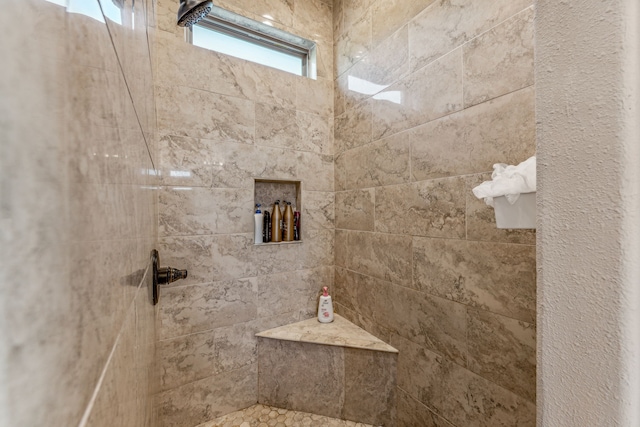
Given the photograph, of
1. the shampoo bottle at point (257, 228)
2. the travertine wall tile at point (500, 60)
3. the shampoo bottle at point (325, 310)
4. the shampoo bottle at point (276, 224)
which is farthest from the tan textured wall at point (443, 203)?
the shampoo bottle at point (257, 228)

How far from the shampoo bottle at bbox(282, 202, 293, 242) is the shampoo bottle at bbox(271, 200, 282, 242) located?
31 millimetres

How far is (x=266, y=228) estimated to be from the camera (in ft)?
5.56

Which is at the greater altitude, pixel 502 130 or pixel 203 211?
pixel 502 130

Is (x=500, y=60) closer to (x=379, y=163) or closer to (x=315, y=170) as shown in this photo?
(x=379, y=163)

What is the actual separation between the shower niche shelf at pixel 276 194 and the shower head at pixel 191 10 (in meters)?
0.84

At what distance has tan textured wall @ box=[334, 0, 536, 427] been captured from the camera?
→ 93 centimetres

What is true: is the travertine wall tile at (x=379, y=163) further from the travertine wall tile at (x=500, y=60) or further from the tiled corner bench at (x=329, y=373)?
the tiled corner bench at (x=329, y=373)

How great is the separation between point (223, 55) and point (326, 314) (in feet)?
5.46

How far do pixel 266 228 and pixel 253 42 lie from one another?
118cm

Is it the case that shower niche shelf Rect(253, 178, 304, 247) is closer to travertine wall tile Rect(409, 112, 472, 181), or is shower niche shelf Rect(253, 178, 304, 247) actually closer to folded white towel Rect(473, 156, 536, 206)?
travertine wall tile Rect(409, 112, 472, 181)

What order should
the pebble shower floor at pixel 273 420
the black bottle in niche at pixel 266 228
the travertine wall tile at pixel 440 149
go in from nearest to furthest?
the travertine wall tile at pixel 440 149 → the pebble shower floor at pixel 273 420 → the black bottle in niche at pixel 266 228

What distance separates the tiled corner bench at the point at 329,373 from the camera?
1440mm

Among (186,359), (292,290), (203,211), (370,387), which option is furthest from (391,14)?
(186,359)

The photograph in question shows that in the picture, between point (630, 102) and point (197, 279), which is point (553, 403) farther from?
point (197, 279)
